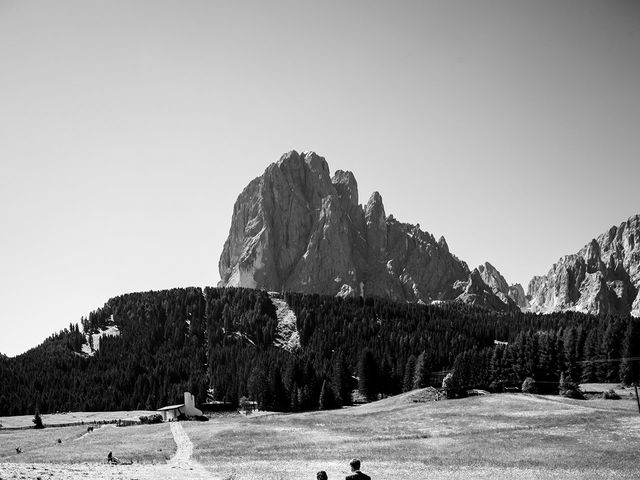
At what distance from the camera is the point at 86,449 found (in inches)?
2741

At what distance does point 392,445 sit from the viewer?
62844 millimetres

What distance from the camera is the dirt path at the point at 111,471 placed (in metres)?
38.0

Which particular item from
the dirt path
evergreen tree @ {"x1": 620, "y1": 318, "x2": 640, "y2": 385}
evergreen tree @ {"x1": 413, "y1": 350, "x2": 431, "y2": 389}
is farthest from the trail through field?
evergreen tree @ {"x1": 620, "y1": 318, "x2": 640, "y2": 385}

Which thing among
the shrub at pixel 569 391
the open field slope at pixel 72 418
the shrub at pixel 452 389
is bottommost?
the open field slope at pixel 72 418

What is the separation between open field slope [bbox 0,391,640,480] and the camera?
45375mm

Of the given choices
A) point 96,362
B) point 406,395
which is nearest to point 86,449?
point 406,395

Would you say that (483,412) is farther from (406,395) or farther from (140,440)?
(140,440)

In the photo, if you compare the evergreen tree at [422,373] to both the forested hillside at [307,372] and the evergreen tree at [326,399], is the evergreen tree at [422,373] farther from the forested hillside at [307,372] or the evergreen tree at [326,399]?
the evergreen tree at [326,399]

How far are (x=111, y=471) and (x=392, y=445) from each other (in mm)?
29665

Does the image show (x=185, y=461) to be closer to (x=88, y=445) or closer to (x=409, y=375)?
(x=88, y=445)

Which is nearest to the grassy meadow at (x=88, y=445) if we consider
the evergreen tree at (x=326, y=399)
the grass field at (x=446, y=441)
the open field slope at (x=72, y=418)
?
the grass field at (x=446, y=441)

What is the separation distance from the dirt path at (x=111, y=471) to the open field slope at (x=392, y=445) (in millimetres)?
95

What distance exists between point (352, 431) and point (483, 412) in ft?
71.2

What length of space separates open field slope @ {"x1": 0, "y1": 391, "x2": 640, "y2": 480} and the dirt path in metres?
0.09
